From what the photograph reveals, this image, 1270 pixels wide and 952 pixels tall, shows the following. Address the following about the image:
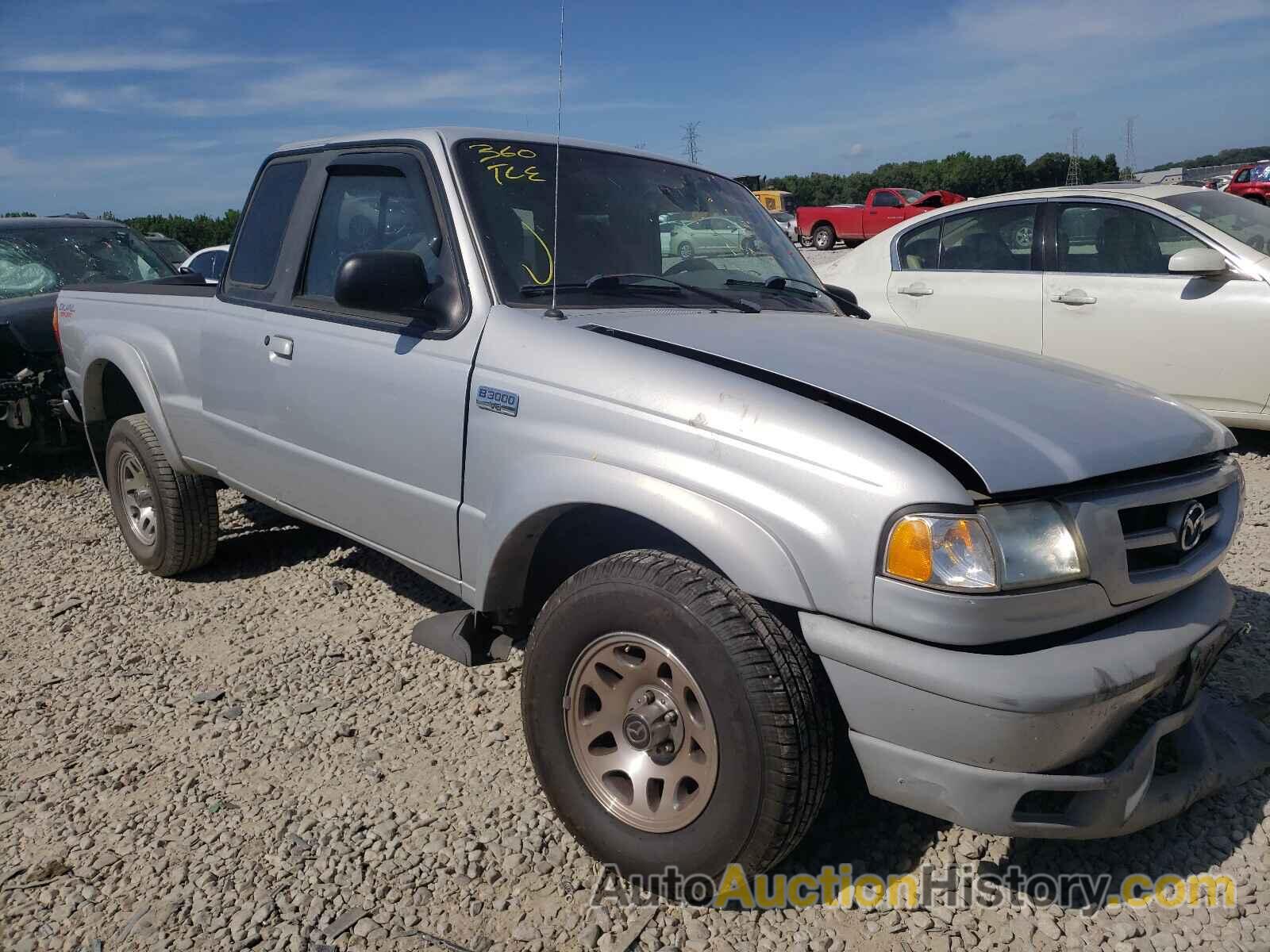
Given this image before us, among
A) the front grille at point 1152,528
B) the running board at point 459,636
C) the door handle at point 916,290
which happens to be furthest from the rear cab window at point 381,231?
the door handle at point 916,290

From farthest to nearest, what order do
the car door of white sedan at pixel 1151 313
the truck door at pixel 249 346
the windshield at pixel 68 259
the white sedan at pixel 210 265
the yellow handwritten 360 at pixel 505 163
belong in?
1. the windshield at pixel 68 259
2. the car door of white sedan at pixel 1151 313
3. the white sedan at pixel 210 265
4. the truck door at pixel 249 346
5. the yellow handwritten 360 at pixel 505 163

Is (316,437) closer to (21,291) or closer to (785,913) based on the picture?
(785,913)

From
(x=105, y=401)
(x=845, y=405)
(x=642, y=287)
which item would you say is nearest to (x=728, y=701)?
(x=845, y=405)

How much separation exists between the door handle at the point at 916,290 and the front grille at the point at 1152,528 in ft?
Result: 14.0

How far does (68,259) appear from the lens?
283 inches

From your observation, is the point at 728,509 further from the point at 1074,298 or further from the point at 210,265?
the point at 1074,298

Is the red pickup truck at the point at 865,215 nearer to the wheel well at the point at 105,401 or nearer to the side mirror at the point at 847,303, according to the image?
the side mirror at the point at 847,303

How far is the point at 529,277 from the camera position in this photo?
2939mm

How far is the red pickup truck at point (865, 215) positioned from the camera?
89.8 ft

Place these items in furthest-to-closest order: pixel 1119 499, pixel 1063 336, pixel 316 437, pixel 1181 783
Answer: pixel 1063 336 < pixel 316 437 < pixel 1181 783 < pixel 1119 499

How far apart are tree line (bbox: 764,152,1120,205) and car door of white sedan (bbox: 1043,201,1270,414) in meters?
47.3

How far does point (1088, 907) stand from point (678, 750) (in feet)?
3.51

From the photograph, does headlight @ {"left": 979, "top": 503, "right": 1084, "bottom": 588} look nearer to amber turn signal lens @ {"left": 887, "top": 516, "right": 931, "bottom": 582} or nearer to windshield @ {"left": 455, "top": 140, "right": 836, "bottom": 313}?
amber turn signal lens @ {"left": 887, "top": 516, "right": 931, "bottom": 582}

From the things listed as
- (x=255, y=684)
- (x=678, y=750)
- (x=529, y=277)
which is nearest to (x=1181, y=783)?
(x=678, y=750)
